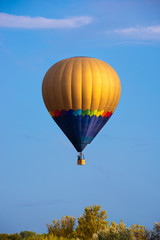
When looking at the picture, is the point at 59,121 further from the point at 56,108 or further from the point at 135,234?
the point at 135,234

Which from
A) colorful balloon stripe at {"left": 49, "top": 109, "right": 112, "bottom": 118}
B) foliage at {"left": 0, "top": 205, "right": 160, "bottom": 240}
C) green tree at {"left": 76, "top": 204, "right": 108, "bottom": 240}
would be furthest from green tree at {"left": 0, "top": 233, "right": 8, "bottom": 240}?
colorful balloon stripe at {"left": 49, "top": 109, "right": 112, "bottom": 118}

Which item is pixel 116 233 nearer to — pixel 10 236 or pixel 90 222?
pixel 90 222

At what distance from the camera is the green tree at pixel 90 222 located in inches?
2298

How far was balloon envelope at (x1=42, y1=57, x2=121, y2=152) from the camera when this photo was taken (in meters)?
55.3

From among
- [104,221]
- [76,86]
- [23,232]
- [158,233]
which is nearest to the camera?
[158,233]

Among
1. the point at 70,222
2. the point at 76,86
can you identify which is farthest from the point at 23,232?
the point at 76,86

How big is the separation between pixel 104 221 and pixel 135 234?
25.4 ft

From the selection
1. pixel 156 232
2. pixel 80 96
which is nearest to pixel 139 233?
pixel 156 232

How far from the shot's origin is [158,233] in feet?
164

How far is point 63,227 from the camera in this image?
62500 millimetres

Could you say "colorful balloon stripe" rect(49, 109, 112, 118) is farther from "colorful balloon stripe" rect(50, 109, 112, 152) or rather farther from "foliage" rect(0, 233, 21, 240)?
"foliage" rect(0, 233, 21, 240)

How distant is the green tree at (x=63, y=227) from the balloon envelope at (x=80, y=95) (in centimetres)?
1120

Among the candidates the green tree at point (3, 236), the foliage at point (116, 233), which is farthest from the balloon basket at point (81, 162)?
the green tree at point (3, 236)

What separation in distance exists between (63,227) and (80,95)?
63.1 feet
